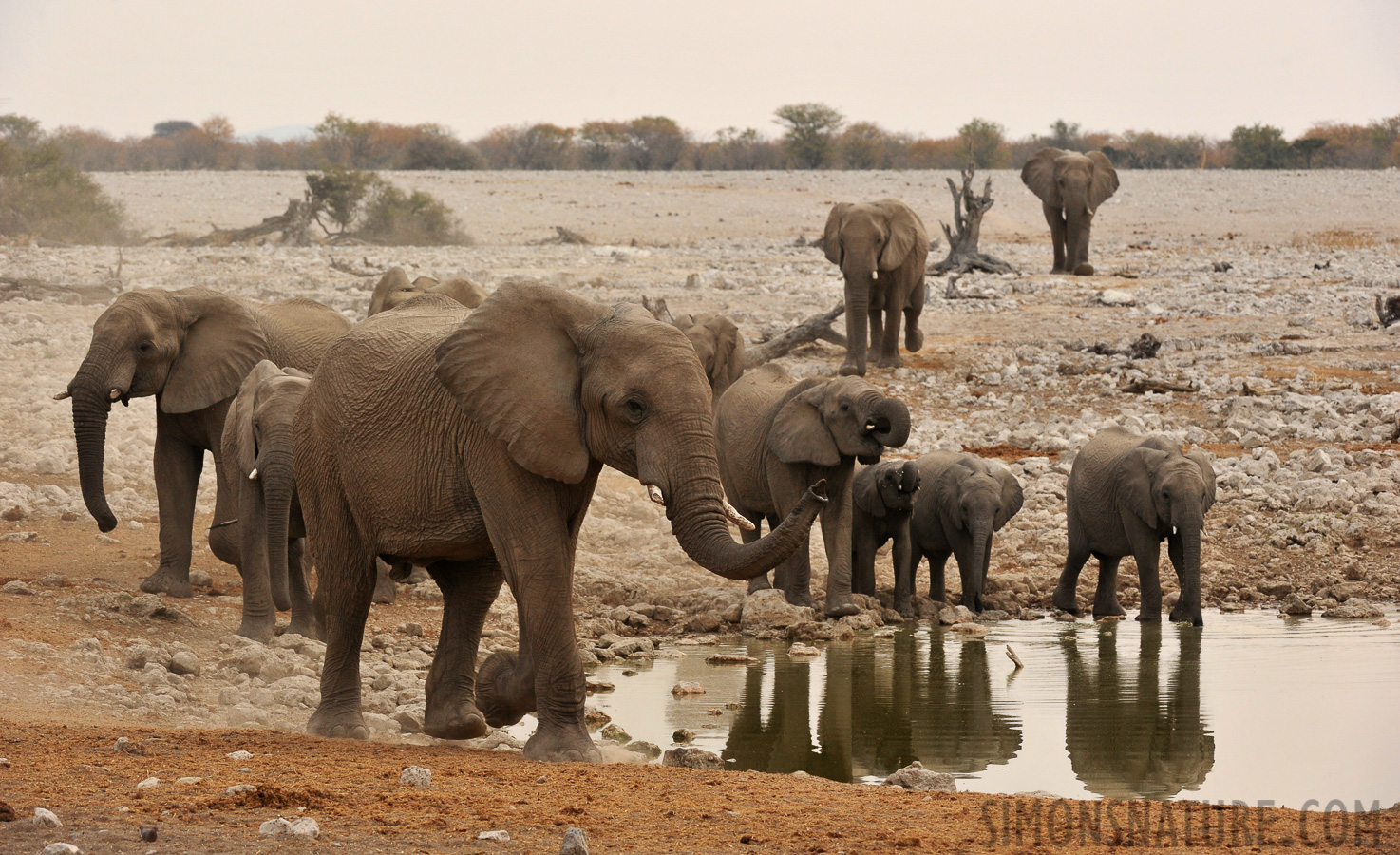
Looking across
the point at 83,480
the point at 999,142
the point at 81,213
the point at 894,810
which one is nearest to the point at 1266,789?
the point at 894,810

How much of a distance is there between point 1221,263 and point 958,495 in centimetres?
1893

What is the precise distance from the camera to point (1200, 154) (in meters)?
67.0

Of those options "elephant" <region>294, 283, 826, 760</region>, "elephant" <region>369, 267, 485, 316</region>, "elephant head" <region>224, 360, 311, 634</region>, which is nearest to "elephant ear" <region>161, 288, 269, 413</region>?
"elephant head" <region>224, 360, 311, 634</region>

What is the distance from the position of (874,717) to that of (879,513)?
10.2 ft

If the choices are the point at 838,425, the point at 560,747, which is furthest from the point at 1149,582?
the point at 560,747

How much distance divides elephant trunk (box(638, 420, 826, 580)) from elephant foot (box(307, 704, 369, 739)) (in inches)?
76.4

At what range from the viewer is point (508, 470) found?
579 cm

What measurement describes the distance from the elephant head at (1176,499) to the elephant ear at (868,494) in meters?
1.60

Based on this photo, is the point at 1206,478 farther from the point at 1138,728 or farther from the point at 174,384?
the point at 174,384

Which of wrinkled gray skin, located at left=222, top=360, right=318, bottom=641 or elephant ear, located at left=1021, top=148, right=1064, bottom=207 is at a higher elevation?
elephant ear, located at left=1021, top=148, right=1064, bottom=207

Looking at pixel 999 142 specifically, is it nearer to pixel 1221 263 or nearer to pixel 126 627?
pixel 1221 263

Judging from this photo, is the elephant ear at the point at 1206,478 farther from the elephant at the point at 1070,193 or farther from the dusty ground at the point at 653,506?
the elephant at the point at 1070,193

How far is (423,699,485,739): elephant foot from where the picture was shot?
6.52 metres

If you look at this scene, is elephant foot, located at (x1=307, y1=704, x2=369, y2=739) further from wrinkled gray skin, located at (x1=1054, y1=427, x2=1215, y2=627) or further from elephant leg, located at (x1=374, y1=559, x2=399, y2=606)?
wrinkled gray skin, located at (x1=1054, y1=427, x2=1215, y2=627)
